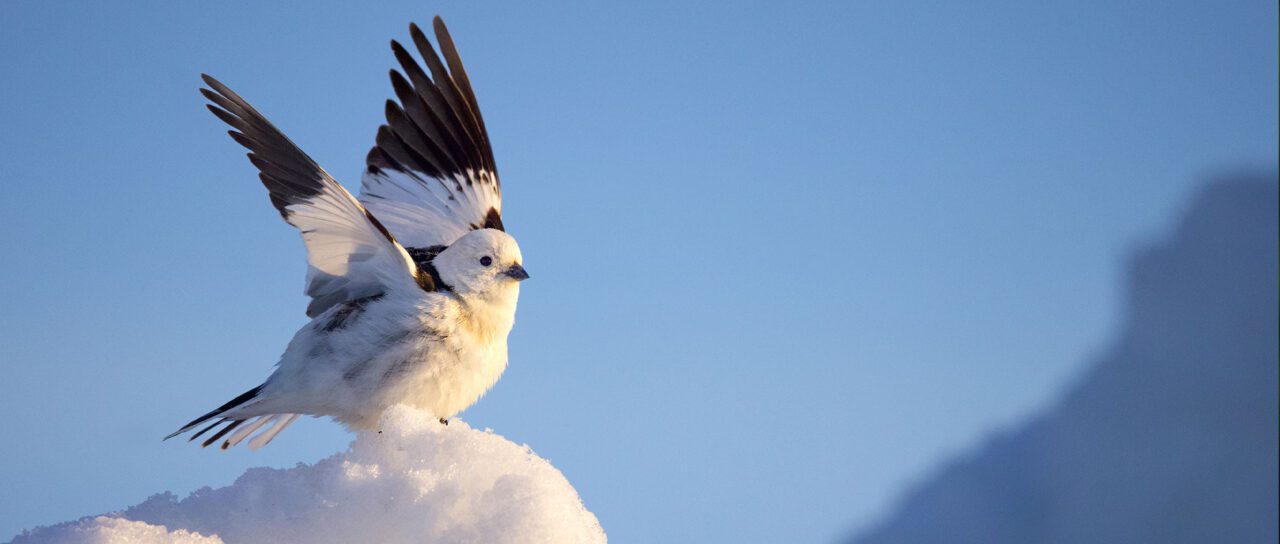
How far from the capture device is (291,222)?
2.74m

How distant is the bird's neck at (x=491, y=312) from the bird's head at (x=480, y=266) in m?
0.01

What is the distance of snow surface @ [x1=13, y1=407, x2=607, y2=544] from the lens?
6.88ft

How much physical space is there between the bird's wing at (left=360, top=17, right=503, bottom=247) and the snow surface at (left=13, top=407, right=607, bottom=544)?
1.38 m

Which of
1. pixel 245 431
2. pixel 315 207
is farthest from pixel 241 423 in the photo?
pixel 315 207

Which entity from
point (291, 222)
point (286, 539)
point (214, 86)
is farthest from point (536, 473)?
point (214, 86)

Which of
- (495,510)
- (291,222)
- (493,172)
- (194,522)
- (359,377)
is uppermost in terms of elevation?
(493,172)

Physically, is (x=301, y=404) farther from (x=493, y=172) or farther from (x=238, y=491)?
(x=493, y=172)

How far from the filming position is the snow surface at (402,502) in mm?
2096

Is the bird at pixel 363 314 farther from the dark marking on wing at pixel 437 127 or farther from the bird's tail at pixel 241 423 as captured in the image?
the dark marking on wing at pixel 437 127

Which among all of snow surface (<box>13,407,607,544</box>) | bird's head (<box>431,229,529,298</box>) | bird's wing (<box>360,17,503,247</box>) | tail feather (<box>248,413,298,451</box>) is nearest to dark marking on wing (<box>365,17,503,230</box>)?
bird's wing (<box>360,17,503,247</box>)

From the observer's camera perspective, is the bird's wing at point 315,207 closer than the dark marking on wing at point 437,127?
Yes

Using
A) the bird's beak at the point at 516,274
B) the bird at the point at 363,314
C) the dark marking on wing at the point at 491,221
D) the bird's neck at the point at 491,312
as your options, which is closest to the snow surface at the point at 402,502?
the bird at the point at 363,314

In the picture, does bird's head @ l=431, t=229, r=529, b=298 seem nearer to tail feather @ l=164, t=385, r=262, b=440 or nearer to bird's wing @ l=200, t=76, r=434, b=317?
bird's wing @ l=200, t=76, r=434, b=317

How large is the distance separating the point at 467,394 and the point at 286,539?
0.76 m
